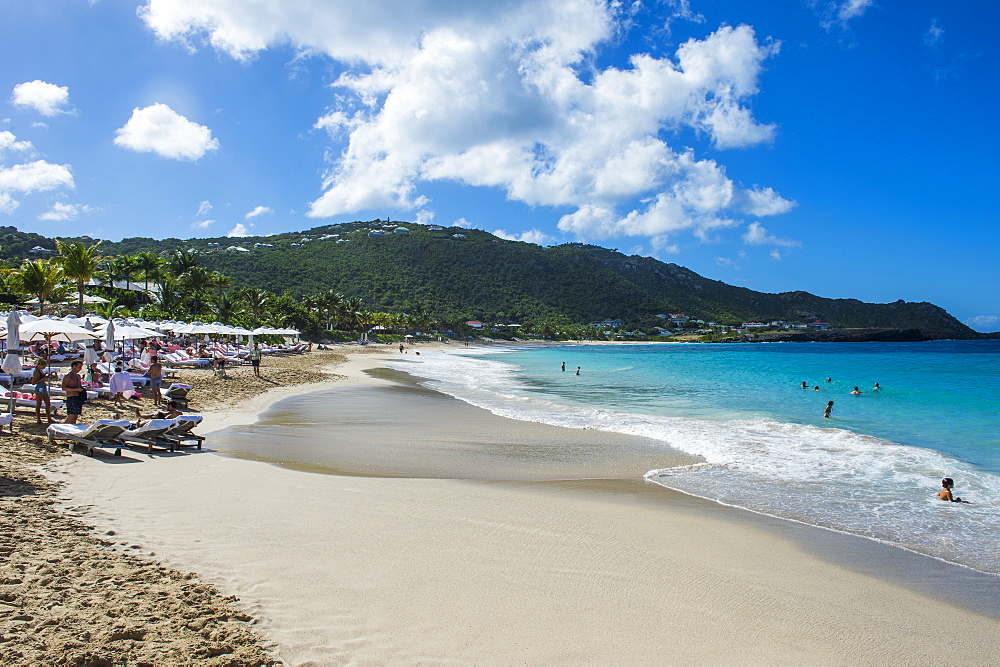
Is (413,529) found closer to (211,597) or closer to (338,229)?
(211,597)

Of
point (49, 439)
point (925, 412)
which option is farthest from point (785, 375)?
point (49, 439)

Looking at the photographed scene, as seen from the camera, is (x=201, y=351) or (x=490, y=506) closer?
(x=490, y=506)

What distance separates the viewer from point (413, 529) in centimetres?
543

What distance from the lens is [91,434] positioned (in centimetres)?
790

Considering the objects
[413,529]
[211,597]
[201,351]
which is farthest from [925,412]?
[201,351]

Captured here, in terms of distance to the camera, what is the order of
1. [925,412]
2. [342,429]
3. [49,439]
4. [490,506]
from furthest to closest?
[925,412] → [342,429] → [49,439] → [490,506]

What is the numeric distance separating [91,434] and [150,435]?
0.77 metres

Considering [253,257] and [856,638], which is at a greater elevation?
[253,257]

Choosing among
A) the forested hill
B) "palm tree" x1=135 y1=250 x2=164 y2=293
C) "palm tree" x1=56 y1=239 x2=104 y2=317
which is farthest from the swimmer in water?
the forested hill

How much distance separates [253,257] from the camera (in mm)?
105312

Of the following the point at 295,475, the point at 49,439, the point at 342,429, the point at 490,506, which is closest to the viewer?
the point at 490,506

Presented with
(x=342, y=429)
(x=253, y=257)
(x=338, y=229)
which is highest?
(x=338, y=229)

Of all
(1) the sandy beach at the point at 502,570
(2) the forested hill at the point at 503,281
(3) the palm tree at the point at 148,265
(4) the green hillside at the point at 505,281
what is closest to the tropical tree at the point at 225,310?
(3) the palm tree at the point at 148,265

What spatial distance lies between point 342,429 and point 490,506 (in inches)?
252
